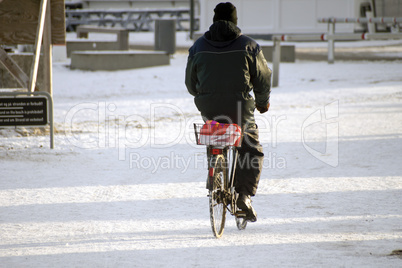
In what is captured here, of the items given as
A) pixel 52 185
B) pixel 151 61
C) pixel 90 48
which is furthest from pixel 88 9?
pixel 52 185

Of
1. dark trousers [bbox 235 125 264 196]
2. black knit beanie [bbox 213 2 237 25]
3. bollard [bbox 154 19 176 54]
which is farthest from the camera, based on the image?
bollard [bbox 154 19 176 54]

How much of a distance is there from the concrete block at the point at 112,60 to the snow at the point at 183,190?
5439 millimetres

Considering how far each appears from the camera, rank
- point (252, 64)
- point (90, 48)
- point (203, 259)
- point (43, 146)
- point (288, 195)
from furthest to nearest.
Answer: point (90, 48)
point (43, 146)
point (288, 195)
point (252, 64)
point (203, 259)

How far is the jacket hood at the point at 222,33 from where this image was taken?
4965 millimetres

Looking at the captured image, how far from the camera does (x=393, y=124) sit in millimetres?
10984

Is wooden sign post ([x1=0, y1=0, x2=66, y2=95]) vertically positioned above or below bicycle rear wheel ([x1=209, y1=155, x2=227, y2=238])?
above

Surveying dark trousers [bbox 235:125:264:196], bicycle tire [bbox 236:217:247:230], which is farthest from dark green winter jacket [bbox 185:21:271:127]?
bicycle tire [bbox 236:217:247:230]

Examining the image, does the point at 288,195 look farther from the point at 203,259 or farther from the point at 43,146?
the point at 43,146

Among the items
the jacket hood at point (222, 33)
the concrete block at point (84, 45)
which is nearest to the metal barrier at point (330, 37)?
the concrete block at point (84, 45)

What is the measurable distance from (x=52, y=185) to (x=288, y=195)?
2581 mm

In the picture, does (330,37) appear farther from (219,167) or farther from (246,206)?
(219,167)

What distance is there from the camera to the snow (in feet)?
16.1

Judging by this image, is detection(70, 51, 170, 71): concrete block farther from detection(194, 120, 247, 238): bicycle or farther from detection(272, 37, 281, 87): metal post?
detection(194, 120, 247, 238): bicycle

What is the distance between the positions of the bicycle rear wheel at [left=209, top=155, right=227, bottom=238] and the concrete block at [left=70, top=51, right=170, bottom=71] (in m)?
14.7
